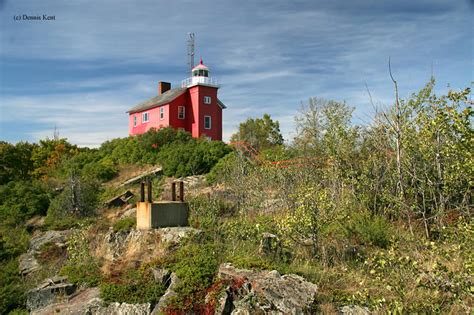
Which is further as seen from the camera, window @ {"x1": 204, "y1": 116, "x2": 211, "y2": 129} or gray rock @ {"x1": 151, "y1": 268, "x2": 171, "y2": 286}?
window @ {"x1": 204, "y1": 116, "x2": 211, "y2": 129}

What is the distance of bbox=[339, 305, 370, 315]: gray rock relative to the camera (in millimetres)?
5742

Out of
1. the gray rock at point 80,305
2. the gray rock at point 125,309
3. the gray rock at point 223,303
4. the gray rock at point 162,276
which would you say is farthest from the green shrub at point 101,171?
the gray rock at point 223,303

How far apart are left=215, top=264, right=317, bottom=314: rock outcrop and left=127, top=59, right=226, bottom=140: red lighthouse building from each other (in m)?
23.9

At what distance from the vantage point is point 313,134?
1628 cm

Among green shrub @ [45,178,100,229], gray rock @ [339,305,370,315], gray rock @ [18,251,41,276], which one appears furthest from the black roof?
gray rock @ [339,305,370,315]

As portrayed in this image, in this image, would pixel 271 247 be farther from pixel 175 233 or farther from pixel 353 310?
pixel 175 233

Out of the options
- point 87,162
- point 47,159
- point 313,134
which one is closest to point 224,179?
point 313,134

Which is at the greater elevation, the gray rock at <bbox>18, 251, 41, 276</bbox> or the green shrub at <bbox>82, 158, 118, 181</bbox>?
the green shrub at <bbox>82, 158, 118, 181</bbox>

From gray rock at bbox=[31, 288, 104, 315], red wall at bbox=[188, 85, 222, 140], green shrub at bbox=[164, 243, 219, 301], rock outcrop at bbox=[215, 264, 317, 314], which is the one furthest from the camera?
red wall at bbox=[188, 85, 222, 140]

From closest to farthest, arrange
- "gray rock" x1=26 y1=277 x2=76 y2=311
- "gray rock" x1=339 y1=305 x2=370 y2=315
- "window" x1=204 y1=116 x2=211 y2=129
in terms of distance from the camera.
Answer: "gray rock" x1=339 y1=305 x2=370 y2=315 → "gray rock" x1=26 y1=277 x2=76 y2=311 → "window" x1=204 y1=116 x2=211 y2=129

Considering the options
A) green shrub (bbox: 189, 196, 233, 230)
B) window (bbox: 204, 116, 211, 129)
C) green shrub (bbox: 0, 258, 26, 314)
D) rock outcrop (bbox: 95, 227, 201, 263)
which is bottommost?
green shrub (bbox: 0, 258, 26, 314)

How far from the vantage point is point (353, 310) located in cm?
579

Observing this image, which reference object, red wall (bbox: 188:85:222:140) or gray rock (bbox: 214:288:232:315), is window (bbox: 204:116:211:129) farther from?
gray rock (bbox: 214:288:232:315)

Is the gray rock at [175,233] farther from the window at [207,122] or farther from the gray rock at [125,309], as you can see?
the window at [207,122]
